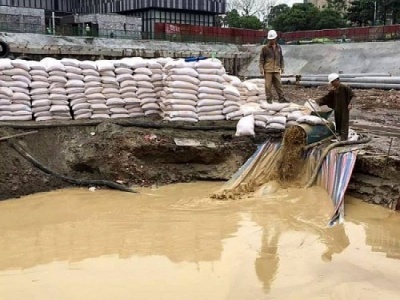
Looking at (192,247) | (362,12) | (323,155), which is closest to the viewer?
(192,247)

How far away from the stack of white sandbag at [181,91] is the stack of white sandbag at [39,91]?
1.92 meters

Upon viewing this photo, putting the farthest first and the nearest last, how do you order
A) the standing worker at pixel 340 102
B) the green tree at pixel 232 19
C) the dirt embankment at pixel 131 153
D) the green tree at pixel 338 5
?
the green tree at pixel 338 5 < the green tree at pixel 232 19 < the dirt embankment at pixel 131 153 < the standing worker at pixel 340 102

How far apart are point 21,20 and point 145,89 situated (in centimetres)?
2158

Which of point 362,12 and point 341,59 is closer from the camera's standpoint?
point 341,59

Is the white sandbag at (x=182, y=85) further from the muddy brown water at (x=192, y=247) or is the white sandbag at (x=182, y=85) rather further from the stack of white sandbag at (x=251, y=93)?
the muddy brown water at (x=192, y=247)

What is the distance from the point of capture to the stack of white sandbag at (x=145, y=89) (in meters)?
7.99

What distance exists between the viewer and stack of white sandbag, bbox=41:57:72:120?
7684 millimetres

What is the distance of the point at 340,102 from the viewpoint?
22.3ft

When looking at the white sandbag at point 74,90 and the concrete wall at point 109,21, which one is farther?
the concrete wall at point 109,21

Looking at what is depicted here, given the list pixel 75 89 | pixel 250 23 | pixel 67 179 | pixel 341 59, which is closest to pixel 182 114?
pixel 75 89

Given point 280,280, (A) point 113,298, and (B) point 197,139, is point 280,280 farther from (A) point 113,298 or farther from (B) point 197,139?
(B) point 197,139

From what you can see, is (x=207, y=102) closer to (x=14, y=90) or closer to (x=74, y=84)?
(x=74, y=84)

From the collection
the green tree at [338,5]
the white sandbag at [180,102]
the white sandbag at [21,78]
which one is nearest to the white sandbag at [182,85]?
the white sandbag at [180,102]

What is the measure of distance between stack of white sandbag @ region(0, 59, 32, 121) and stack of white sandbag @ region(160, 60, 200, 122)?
2232mm
